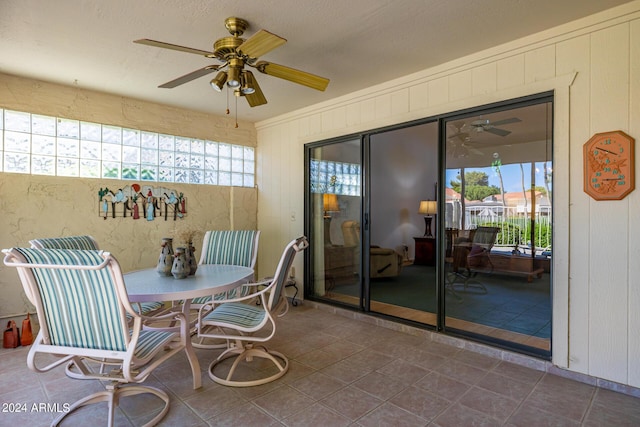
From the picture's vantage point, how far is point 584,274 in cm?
249

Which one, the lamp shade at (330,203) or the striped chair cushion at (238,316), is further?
the lamp shade at (330,203)

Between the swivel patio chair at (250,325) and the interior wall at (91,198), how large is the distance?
2032mm

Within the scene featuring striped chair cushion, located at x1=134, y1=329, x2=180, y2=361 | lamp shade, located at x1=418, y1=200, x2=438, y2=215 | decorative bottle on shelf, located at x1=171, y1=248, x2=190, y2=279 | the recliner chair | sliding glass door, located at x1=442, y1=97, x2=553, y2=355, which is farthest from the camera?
the recliner chair

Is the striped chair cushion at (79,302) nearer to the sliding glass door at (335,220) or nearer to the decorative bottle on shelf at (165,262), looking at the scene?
the decorative bottle on shelf at (165,262)

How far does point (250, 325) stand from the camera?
2381mm

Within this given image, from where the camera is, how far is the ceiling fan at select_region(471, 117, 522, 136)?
9.62 feet

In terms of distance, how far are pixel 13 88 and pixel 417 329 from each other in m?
4.68

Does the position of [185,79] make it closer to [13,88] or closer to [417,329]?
[13,88]

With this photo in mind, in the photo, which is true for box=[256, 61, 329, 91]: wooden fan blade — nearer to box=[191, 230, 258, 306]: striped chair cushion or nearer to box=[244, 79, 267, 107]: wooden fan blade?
box=[244, 79, 267, 107]: wooden fan blade

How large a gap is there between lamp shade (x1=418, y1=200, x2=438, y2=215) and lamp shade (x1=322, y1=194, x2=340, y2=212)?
1.07 m

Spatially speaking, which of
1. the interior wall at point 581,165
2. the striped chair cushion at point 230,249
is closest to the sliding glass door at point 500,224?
the interior wall at point 581,165

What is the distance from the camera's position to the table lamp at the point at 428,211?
11.4 feet

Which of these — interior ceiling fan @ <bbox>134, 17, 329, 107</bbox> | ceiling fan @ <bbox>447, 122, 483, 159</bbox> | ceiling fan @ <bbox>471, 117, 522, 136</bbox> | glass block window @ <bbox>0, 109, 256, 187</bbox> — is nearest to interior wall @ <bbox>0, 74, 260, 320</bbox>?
glass block window @ <bbox>0, 109, 256, 187</bbox>

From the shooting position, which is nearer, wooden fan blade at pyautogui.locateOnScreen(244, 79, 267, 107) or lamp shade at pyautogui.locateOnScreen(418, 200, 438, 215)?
wooden fan blade at pyautogui.locateOnScreen(244, 79, 267, 107)
